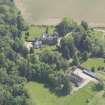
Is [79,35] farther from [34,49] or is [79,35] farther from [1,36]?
[1,36]

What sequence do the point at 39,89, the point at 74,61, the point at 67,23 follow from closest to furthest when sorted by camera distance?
the point at 39,89
the point at 74,61
the point at 67,23

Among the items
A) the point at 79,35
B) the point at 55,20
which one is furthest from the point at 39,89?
the point at 55,20

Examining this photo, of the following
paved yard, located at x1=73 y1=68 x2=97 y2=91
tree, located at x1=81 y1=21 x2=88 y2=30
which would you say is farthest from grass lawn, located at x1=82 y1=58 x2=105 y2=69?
tree, located at x1=81 y1=21 x2=88 y2=30

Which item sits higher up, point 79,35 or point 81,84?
point 79,35

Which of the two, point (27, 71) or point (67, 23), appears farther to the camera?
point (67, 23)

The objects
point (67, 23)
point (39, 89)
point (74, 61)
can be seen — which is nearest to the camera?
point (39, 89)

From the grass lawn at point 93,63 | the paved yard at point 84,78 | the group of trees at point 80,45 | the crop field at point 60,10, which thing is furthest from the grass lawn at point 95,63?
the crop field at point 60,10
